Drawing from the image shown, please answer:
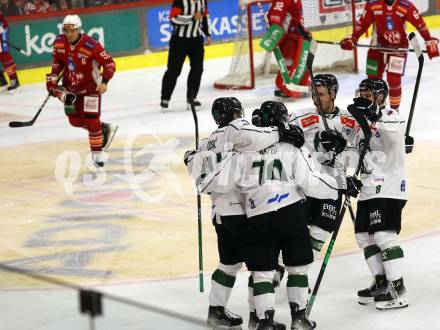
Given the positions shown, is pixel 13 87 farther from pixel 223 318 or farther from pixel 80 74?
pixel 223 318

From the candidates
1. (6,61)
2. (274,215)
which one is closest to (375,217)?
(274,215)

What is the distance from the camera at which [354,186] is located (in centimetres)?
549

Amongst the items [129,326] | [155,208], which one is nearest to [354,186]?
[129,326]

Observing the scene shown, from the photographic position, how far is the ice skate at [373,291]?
19.0 ft

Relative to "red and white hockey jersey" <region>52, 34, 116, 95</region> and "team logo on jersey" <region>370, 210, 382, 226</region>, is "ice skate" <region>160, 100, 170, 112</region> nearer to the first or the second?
"red and white hockey jersey" <region>52, 34, 116, 95</region>

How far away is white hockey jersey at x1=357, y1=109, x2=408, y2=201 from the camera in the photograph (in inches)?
224

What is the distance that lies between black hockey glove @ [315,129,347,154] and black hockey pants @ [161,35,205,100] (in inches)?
248

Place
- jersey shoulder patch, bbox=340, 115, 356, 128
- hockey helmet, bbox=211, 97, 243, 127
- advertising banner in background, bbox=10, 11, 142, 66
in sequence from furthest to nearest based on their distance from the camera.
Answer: advertising banner in background, bbox=10, 11, 142, 66, jersey shoulder patch, bbox=340, 115, 356, 128, hockey helmet, bbox=211, 97, 243, 127

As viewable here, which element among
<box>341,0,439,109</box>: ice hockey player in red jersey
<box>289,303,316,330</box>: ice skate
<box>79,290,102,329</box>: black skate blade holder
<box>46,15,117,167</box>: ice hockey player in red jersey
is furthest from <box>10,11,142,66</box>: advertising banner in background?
<box>79,290,102,329</box>: black skate blade holder

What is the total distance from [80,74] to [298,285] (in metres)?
4.36

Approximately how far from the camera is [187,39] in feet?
39.2

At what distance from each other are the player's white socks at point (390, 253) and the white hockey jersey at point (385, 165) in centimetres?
21

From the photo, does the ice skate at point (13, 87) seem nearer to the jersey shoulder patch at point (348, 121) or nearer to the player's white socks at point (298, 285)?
the jersey shoulder patch at point (348, 121)

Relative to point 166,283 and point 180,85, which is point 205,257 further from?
point 180,85
